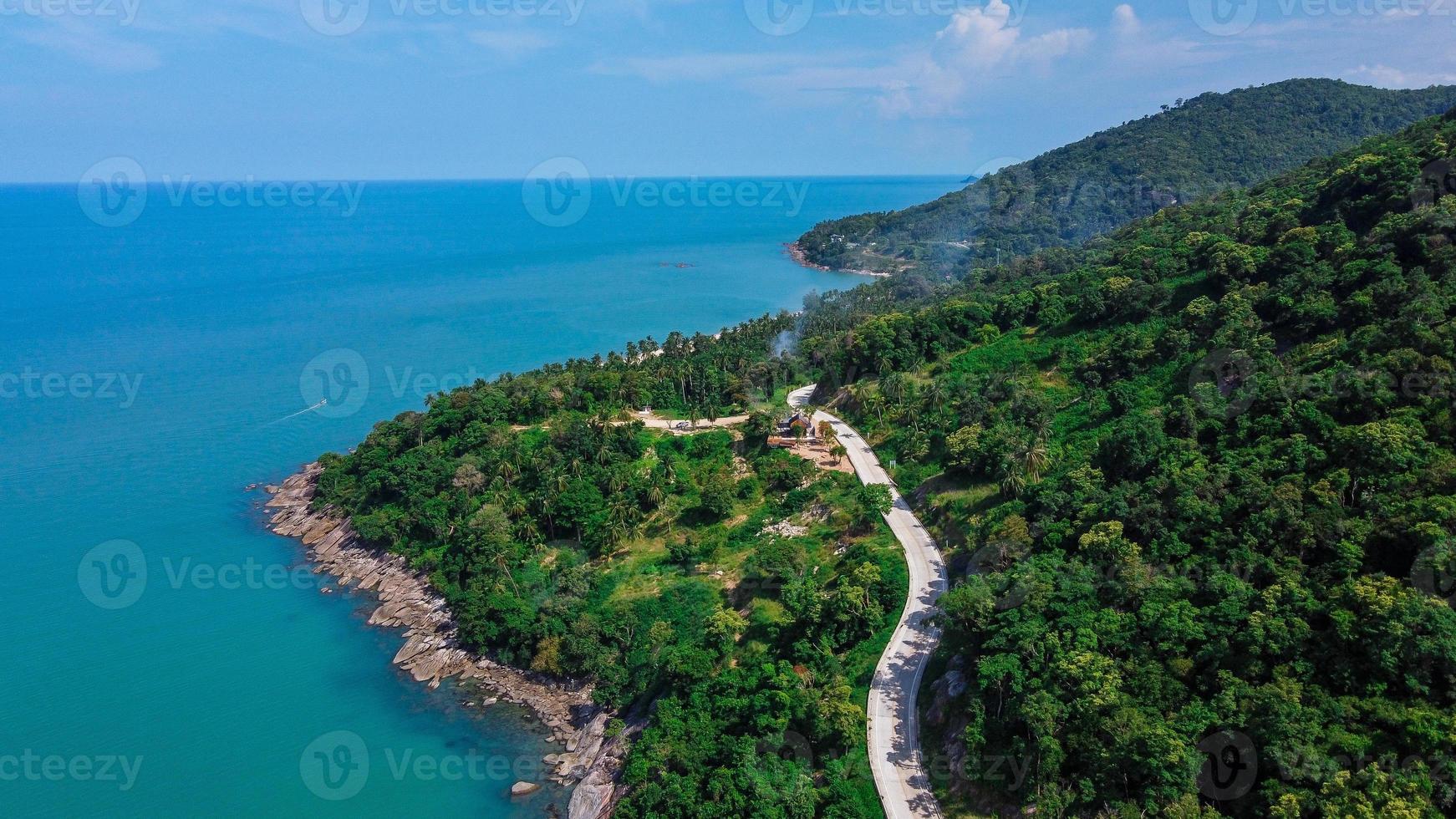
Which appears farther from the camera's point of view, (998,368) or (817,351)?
(817,351)

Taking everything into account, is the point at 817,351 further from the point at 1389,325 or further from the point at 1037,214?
the point at 1037,214

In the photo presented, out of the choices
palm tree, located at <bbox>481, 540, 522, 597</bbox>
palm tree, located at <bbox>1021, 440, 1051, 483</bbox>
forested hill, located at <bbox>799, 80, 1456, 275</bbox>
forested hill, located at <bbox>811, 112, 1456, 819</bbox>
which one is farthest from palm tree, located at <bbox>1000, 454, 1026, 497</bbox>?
forested hill, located at <bbox>799, 80, 1456, 275</bbox>

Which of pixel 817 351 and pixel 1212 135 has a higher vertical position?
pixel 1212 135

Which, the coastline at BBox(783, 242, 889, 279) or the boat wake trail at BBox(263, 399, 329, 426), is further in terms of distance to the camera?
the coastline at BBox(783, 242, 889, 279)

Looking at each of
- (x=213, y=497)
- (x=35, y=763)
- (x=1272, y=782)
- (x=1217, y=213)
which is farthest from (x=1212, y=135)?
(x=35, y=763)

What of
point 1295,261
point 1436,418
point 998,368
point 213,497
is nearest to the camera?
point 1436,418

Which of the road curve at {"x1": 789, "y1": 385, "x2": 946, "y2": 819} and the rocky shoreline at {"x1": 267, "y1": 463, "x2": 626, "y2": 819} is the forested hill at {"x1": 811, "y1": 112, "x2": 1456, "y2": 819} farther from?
the rocky shoreline at {"x1": 267, "y1": 463, "x2": 626, "y2": 819}

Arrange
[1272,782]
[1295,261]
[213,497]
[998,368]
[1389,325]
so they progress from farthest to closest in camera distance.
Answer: [213,497]
[998,368]
[1295,261]
[1389,325]
[1272,782]
